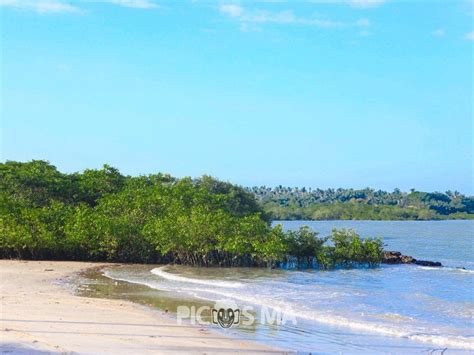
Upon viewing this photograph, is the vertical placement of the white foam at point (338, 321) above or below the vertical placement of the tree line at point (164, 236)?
below

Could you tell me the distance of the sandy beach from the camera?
29.3 ft

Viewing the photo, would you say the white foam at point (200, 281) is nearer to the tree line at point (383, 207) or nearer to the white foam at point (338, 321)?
the white foam at point (338, 321)

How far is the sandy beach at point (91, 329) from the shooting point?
8.92 meters

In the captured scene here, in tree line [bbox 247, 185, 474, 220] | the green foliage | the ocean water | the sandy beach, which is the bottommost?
→ the ocean water

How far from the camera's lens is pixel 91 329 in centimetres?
1034

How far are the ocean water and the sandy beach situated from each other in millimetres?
946

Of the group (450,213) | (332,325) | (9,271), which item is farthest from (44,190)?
(450,213)

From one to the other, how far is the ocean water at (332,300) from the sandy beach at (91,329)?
95 cm

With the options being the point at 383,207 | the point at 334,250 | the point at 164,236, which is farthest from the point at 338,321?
the point at 383,207

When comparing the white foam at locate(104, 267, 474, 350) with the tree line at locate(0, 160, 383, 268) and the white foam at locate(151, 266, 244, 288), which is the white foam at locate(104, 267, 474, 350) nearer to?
the white foam at locate(151, 266, 244, 288)

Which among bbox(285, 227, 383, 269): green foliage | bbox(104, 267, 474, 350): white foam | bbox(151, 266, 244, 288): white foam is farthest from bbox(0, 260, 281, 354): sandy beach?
bbox(285, 227, 383, 269): green foliage

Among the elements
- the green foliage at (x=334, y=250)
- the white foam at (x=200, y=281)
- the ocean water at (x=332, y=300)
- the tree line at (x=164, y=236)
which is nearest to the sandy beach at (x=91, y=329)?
the ocean water at (x=332, y=300)

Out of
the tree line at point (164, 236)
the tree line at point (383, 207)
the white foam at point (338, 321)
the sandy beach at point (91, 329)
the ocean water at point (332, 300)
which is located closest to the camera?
the sandy beach at point (91, 329)

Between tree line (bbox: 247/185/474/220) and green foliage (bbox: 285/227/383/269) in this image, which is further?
tree line (bbox: 247/185/474/220)
